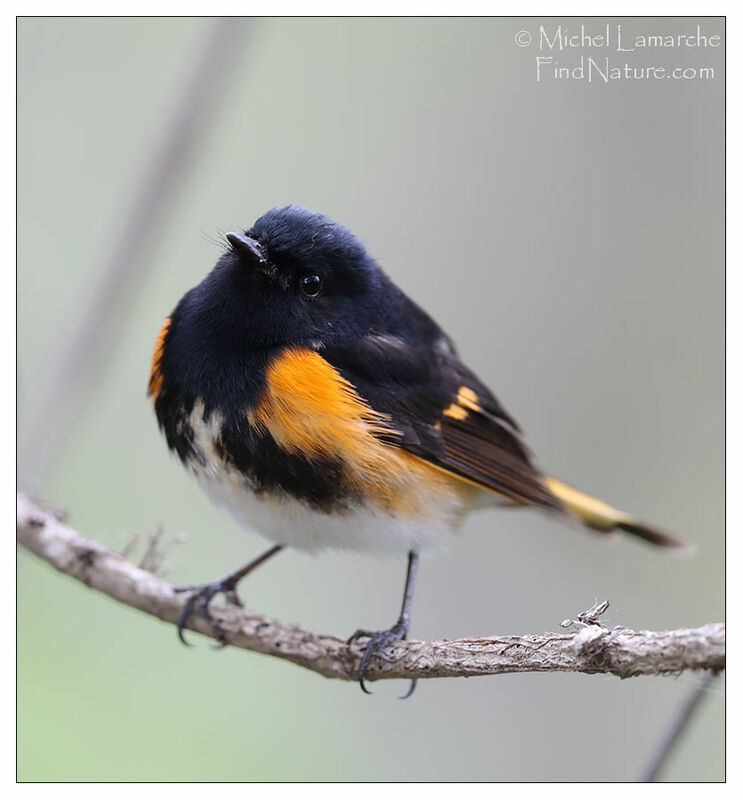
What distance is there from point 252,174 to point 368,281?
121 cm

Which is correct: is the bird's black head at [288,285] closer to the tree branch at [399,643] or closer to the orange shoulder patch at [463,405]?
the orange shoulder patch at [463,405]

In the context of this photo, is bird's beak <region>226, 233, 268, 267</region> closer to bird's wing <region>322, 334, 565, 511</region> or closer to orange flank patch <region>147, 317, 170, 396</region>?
bird's wing <region>322, 334, 565, 511</region>

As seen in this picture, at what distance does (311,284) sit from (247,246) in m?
0.25

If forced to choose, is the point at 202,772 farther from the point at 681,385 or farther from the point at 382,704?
the point at 681,385

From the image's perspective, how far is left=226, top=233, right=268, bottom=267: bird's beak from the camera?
2.41 m

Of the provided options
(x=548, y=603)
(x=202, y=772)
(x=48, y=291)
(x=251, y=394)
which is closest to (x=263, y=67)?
(x=48, y=291)

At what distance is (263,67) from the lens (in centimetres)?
402

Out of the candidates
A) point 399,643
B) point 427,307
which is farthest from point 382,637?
point 427,307

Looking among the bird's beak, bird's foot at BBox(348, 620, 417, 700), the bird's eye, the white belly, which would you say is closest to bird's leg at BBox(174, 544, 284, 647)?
the white belly

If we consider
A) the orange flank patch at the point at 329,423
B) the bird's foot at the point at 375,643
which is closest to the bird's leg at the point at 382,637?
the bird's foot at the point at 375,643

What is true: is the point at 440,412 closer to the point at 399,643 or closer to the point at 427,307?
the point at 399,643

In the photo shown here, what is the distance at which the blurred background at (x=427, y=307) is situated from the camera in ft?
9.93

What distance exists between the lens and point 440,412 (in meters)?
2.95

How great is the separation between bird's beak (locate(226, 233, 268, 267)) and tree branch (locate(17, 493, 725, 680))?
1.03m
